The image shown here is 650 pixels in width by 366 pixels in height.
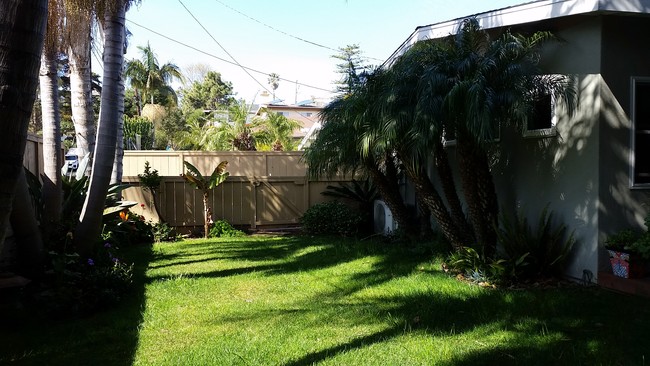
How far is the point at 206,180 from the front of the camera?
39.2 ft

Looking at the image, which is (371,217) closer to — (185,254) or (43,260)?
(185,254)

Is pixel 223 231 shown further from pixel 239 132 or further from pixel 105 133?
pixel 239 132

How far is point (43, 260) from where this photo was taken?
6.02 m

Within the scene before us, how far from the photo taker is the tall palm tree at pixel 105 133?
20.7 ft

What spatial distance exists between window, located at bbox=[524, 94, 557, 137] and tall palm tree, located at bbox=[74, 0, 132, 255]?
555 cm

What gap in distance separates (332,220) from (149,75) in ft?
101

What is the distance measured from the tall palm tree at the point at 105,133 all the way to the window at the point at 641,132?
656 cm

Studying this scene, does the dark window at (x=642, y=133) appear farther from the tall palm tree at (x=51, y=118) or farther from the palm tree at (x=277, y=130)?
the palm tree at (x=277, y=130)

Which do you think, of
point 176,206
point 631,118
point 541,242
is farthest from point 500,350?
point 176,206

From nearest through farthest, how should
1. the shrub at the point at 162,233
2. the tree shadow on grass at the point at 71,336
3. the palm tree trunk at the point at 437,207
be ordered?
the tree shadow on grass at the point at 71,336, the palm tree trunk at the point at 437,207, the shrub at the point at 162,233

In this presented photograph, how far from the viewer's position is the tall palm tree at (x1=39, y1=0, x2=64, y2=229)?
23.1 feet

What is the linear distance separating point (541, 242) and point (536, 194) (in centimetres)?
79

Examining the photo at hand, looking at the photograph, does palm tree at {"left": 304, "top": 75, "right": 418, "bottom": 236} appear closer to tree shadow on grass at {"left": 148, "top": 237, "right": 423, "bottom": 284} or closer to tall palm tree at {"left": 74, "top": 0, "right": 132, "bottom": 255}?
tree shadow on grass at {"left": 148, "top": 237, "right": 423, "bottom": 284}

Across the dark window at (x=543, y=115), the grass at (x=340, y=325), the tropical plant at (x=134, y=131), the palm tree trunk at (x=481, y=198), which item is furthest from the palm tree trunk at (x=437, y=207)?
the tropical plant at (x=134, y=131)
